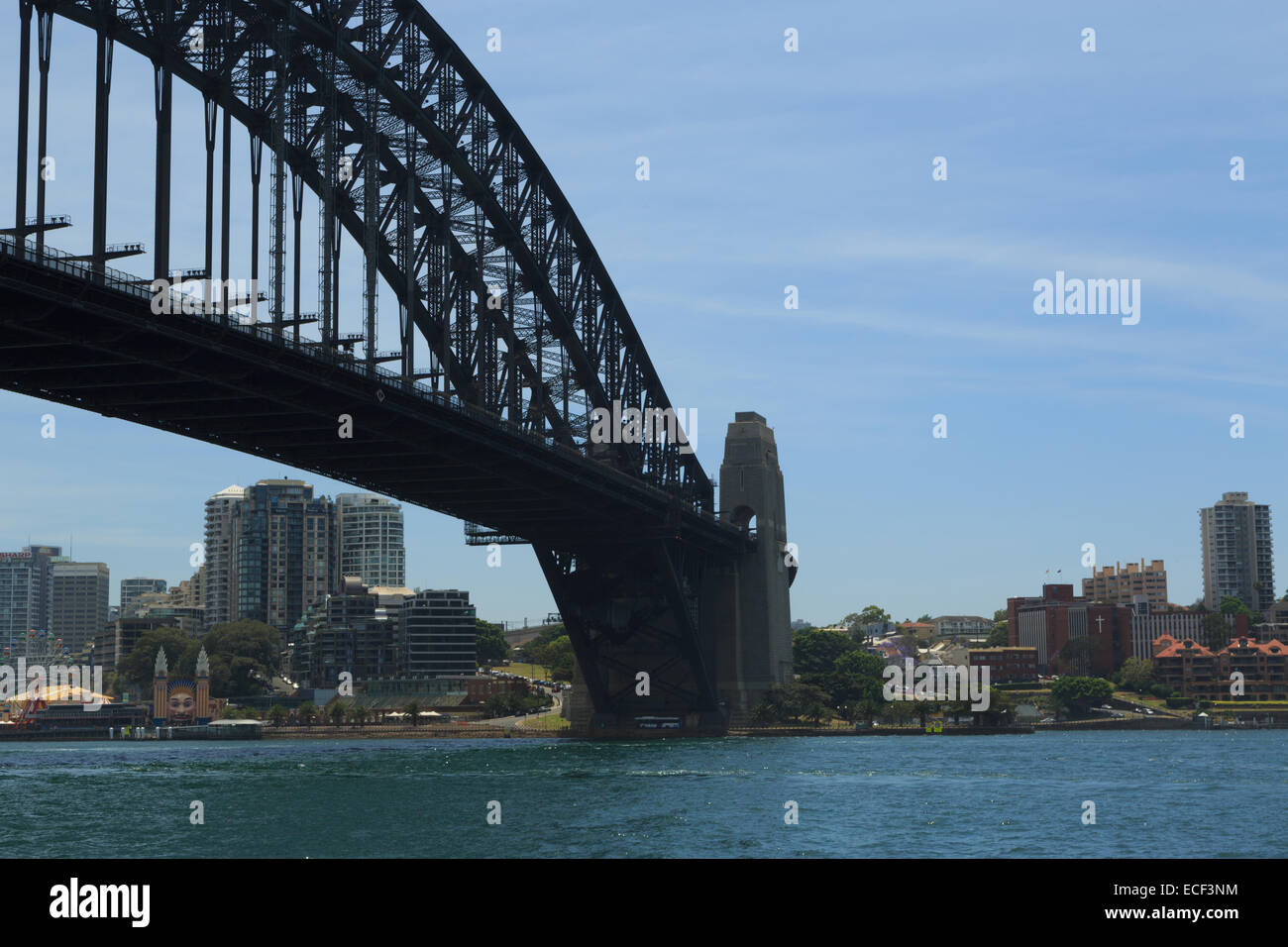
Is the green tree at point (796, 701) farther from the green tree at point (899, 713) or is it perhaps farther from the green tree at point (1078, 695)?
the green tree at point (1078, 695)

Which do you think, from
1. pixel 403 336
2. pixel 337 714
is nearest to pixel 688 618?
pixel 403 336

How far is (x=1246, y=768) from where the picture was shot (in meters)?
75.3

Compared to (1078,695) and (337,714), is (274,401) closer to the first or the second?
(337,714)

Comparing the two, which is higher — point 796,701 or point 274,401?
point 274,401

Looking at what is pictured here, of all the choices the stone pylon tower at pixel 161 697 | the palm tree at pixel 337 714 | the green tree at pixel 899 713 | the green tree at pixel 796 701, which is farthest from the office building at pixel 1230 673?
the stone pylon tower at pixel 161 697

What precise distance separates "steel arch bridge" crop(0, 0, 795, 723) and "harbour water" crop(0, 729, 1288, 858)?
13856 mm

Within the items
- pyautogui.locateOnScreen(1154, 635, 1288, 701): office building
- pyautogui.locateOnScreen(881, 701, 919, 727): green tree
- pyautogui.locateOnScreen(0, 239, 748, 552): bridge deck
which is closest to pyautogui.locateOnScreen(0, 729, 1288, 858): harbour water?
pyautogui.locateOnScreen(0, 239, 748, 552): bridge deck

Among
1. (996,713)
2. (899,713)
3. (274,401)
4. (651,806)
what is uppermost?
(274,401)

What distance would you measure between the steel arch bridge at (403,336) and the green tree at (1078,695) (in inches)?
2773

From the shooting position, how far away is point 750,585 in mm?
116625

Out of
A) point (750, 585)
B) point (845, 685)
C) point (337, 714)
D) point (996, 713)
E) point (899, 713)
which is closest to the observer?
point (750, 585)

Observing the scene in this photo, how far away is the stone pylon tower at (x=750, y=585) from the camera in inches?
4557

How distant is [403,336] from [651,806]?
29.2 metres
